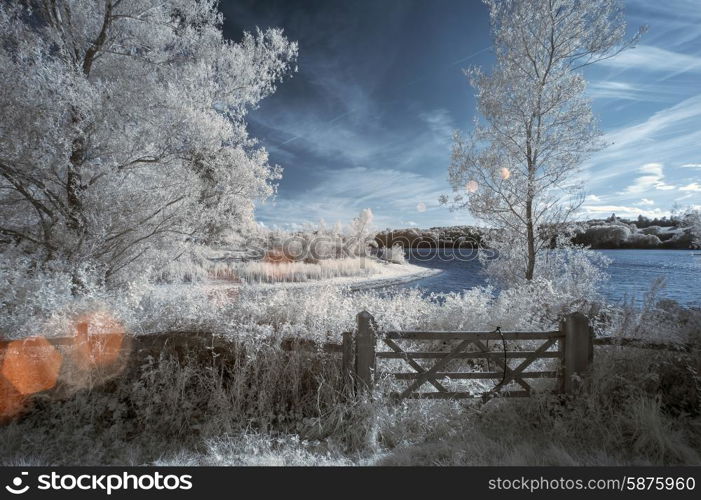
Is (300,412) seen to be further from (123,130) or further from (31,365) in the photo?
(123,130)

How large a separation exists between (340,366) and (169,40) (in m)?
8.17

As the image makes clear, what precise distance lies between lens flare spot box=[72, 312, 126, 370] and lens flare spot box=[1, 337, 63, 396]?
29cm

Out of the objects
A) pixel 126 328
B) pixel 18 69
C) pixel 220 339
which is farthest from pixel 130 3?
pixel 220 339

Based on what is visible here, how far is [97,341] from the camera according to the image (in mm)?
4492

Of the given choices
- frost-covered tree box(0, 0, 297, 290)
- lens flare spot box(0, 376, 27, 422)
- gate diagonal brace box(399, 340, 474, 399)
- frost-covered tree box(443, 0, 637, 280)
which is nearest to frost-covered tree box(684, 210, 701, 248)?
frost-covered tree box(443, 0, 637, 280)

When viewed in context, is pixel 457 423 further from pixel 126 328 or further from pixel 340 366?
pixel 126 328

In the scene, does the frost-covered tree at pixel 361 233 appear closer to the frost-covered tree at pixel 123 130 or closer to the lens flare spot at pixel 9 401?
the frost-covered tree at pixel 123 130

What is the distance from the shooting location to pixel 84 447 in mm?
3807

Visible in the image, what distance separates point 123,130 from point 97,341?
4.26m

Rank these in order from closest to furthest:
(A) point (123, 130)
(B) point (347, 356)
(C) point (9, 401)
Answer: (C) point (9, 401)
(B) point (347, 356)
(A) point (123, 130)

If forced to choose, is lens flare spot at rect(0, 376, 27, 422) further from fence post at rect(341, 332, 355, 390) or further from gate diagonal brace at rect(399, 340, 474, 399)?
gate diagonal brace at rect(399, 340, 474, 399)

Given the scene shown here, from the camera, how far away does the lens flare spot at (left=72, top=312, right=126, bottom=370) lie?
442 centimetres

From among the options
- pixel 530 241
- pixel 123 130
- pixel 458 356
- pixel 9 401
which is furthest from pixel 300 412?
pixel 530 241

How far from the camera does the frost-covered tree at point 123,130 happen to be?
5.86 m
